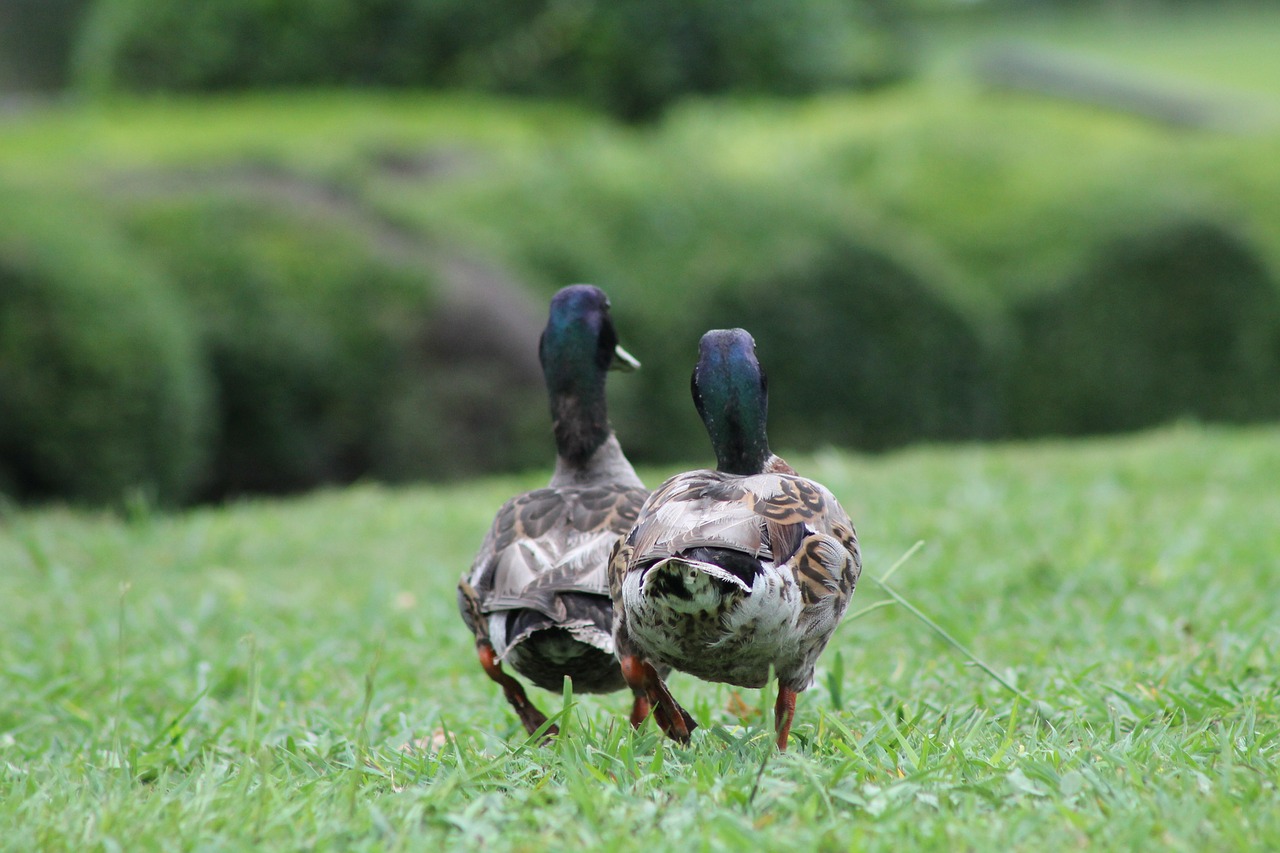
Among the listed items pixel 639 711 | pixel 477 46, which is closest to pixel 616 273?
pixel 639 711

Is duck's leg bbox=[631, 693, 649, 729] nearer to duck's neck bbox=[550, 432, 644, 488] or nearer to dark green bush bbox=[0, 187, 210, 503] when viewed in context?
duck's neck bbox=[550, 432, 644, 488]

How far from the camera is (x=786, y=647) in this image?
249 centimetres

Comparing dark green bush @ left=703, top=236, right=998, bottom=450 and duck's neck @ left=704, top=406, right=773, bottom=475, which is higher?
duck's neck @ left=704, top=406, right=773, bottom=475

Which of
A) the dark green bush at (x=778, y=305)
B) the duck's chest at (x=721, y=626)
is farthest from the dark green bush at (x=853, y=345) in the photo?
the duck's chest at (x=721, y=626)

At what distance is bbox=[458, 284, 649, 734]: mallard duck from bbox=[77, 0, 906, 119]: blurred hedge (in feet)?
52.3

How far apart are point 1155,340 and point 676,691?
9.37m

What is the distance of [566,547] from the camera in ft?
9.46

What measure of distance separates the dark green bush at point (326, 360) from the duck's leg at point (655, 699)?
20.5 feet

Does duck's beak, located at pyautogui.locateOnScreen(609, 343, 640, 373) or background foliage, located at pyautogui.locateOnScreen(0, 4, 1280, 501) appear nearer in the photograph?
duck's beak, located at pyautogui.locateOnScreen(609, 343, 640, 373)

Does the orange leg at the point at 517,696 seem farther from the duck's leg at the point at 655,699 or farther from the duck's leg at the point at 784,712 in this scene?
the duck's leg at the point at 784,712

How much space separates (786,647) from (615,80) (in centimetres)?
1722

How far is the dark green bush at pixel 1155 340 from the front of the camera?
1180 cm

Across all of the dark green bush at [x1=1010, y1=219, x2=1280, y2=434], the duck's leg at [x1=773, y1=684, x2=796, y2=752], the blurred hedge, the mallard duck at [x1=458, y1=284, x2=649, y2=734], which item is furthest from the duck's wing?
the blurred hedge

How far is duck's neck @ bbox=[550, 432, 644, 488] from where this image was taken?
3.25m
